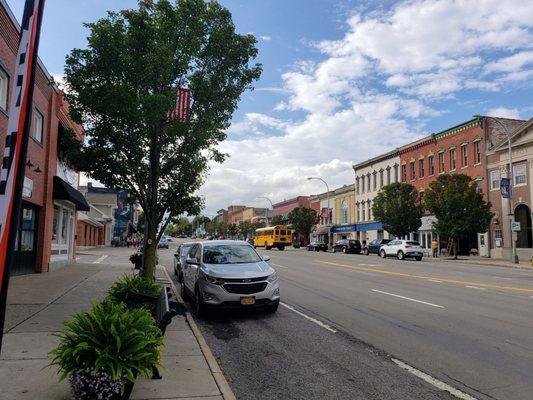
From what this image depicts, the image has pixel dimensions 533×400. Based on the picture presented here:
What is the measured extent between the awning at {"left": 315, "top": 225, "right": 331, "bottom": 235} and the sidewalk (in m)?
58.7

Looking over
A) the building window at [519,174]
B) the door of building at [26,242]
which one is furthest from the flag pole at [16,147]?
the building window at [519,174]

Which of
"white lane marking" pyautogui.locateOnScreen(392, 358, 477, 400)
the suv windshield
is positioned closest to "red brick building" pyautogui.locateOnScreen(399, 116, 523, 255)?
the suv windshield

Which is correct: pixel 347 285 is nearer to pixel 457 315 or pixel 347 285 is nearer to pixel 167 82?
pixel 457 315

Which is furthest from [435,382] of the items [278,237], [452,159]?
[278,237]

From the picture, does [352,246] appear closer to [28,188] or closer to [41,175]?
[41,175]

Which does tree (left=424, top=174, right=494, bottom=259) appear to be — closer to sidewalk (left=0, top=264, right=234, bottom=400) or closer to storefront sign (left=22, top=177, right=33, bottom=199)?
storefront sign (left=22, top=177, right=33, bottom=199)

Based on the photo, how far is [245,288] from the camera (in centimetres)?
960

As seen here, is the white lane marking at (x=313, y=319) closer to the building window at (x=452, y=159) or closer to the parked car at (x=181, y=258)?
the parked car at (x=181, y=258)

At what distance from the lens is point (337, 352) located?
280 inches

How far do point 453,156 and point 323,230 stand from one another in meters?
28.9

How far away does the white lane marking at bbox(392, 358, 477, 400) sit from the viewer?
17.1 ft

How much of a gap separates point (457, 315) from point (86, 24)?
1074 centimetres

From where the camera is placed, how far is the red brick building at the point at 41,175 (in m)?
14.0

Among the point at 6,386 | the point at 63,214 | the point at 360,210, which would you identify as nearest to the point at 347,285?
the point at 6,386
